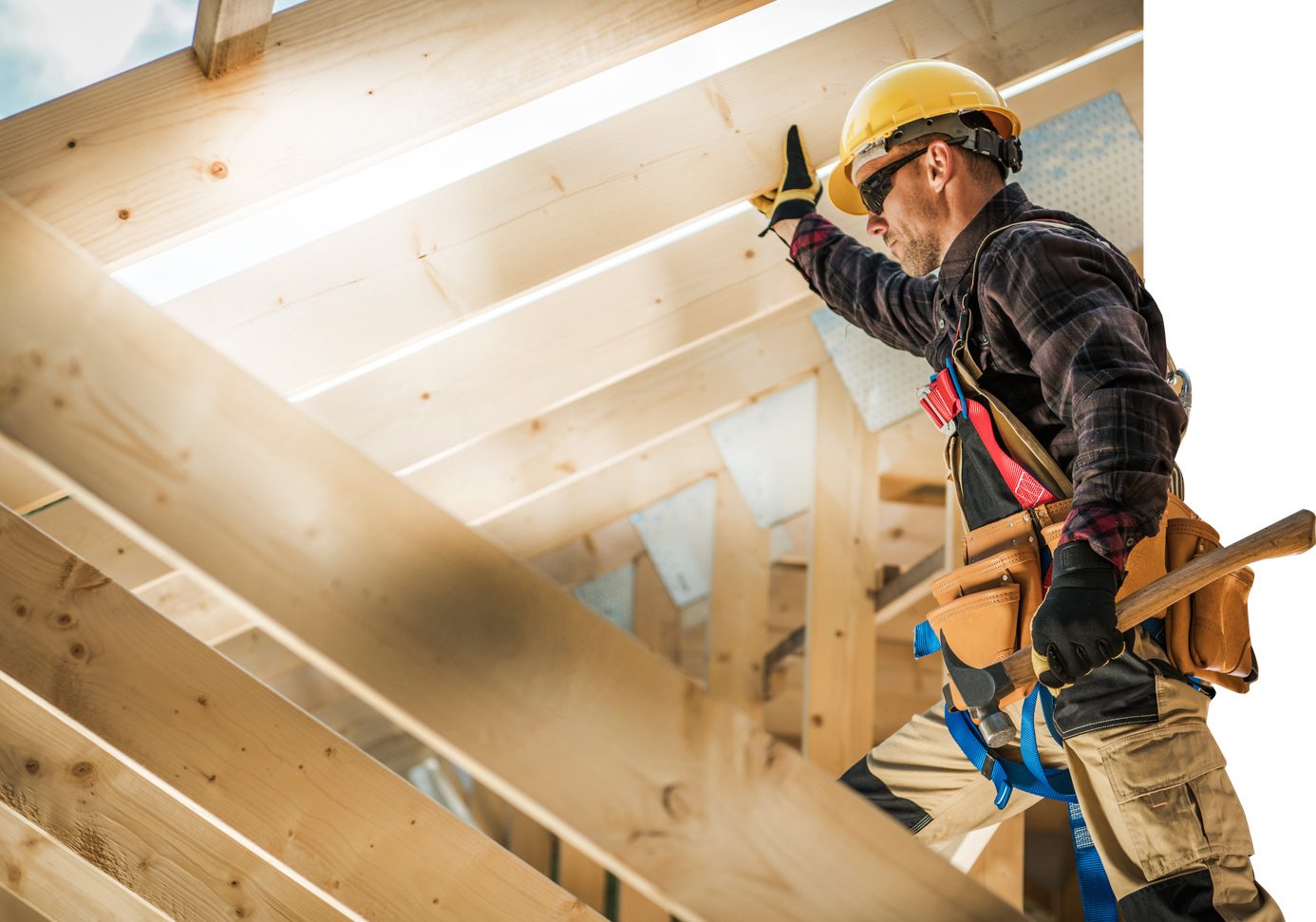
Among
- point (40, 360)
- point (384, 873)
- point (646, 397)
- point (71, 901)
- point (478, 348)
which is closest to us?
point (40, 360)

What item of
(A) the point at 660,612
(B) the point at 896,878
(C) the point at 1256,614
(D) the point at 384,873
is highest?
(A) the point at 660,612

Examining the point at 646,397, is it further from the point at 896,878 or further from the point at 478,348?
the point at 896,878

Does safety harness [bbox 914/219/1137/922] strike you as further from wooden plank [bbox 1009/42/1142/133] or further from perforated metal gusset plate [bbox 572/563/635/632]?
perforated metal gusset plate [bbox 572/563/635/632]

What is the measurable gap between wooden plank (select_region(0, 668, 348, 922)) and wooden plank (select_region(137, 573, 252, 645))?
4.00ft

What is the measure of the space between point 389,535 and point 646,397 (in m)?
3.02

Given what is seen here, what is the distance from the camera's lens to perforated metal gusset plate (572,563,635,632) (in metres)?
5.93

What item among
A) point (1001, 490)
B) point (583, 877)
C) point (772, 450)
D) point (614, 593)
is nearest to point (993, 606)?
point (1001, 490)

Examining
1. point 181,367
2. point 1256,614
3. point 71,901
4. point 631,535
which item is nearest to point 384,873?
point 71,901

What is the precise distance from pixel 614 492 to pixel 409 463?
2.16 meters

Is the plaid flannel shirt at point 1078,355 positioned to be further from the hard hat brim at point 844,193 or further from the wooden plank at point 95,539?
the wooden plank at point 95,539

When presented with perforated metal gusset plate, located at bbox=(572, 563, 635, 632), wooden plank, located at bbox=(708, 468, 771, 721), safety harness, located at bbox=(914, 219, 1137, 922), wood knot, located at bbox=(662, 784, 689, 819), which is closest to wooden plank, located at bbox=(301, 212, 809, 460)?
safety harness, located at bbox=(914, 219, 1137, 922)

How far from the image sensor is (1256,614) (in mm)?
2330

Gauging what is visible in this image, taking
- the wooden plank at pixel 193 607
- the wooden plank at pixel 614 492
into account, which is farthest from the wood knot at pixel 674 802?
the wooden plank at pixel 614 492

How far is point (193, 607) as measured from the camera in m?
4.06
